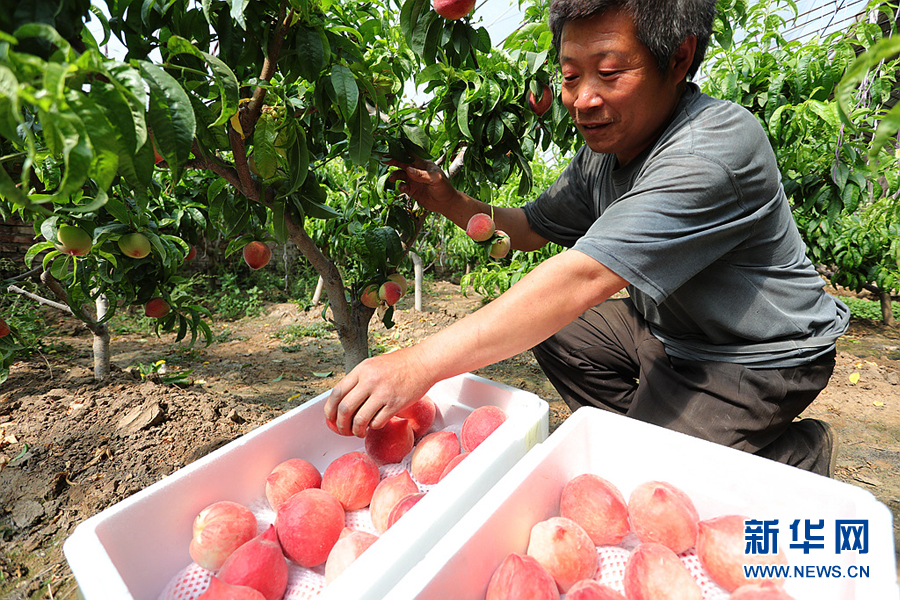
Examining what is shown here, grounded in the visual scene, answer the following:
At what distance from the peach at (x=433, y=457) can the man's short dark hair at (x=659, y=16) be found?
3.36ft

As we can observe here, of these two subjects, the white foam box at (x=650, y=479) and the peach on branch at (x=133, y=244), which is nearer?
the white foam box at (x=650, y=479)

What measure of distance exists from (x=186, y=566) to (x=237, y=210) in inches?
40.9

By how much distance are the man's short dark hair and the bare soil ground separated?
1889 millimetres

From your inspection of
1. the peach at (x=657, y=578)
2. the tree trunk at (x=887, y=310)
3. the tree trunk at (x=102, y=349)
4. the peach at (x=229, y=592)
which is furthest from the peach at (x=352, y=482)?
the tree trunk at (x=887, y=310)

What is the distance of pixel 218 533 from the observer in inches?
29.5

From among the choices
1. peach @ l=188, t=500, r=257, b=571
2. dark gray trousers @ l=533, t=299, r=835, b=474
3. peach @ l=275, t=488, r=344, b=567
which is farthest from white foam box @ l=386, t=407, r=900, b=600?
dark gray trousers @ l=533, t=299, r=835, b=474

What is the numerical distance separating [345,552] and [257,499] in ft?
1.02

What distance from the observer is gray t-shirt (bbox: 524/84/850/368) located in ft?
3.46

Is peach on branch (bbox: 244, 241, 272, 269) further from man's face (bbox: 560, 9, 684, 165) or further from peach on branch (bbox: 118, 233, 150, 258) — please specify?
man's face (bbox: 560, 9, 684, 165)

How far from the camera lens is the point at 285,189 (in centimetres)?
120

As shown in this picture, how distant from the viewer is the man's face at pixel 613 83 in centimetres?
113

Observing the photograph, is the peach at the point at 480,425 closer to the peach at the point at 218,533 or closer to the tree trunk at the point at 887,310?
the peach at the point at 218,533

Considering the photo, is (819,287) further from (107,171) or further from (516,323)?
(107,171)

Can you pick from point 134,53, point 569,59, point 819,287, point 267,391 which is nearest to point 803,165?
point 819,287
